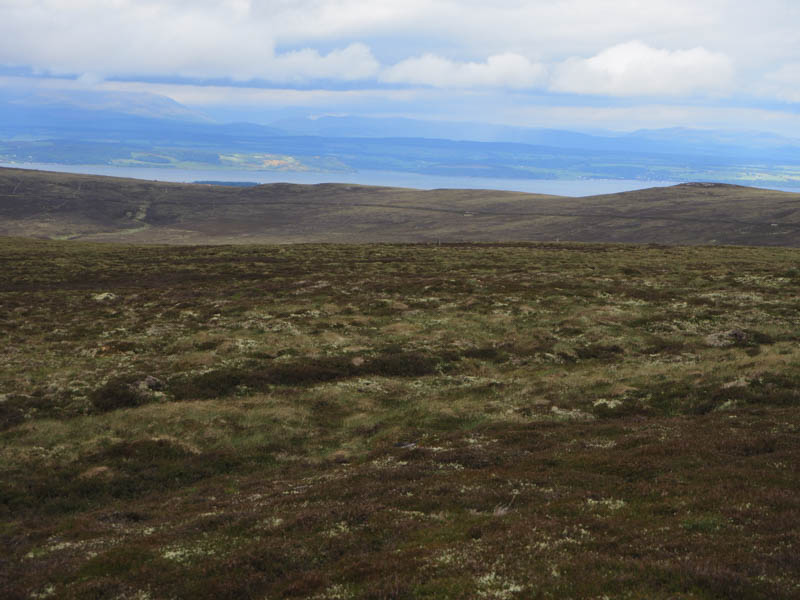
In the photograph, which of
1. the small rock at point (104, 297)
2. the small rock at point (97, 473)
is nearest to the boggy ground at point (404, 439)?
the small rock at point (97, 473)

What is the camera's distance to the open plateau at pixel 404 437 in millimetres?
11867

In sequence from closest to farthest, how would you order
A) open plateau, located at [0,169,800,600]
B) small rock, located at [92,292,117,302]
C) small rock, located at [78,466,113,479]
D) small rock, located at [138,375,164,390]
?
open plateau, located at [0,169,800,600], small rock, located at [78,466,113,479], small rock, located at [138,375,164,390], small rock, located at [92,292,117,302]

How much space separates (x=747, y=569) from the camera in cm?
1009

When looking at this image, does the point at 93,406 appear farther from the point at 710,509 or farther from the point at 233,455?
the point at 710,509

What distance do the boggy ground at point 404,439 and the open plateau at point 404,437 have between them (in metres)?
0.12

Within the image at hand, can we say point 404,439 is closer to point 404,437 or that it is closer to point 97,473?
point 404,437

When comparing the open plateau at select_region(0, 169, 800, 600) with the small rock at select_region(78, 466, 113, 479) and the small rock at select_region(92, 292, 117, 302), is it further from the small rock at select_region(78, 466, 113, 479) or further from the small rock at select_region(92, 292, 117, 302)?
the small rock at select_region(92, 292, 117, 302)

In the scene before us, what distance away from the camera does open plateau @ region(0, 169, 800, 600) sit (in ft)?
38.9

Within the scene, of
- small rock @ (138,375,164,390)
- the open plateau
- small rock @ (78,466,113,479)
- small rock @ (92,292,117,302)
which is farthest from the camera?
small rock @ (92,292,117,302)

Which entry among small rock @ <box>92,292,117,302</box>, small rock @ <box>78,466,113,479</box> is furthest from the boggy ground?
small rock @ <box>92,292,117,302</box>

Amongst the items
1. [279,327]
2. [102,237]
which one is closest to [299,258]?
[279,327]

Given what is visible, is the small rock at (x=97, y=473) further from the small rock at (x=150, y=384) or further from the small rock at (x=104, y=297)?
the small rock at (x=104, y=297)

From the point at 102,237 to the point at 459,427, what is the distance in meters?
199

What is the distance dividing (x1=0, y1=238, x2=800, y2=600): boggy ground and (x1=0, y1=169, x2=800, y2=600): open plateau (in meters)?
0.12
